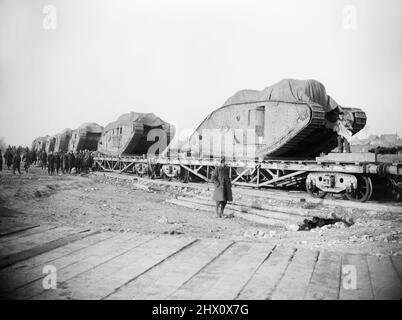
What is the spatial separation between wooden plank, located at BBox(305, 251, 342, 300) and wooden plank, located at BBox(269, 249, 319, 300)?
0.04m

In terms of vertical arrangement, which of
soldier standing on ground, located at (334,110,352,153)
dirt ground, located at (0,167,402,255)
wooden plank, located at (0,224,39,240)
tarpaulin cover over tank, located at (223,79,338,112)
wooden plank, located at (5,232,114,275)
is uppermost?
tarpaulin cover over tank, located at (223,79,338,112)

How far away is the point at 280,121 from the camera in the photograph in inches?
498

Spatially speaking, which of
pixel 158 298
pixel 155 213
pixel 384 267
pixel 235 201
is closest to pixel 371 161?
pixel 235 201

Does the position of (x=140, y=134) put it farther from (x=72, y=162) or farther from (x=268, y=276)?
(x=268, y=276)

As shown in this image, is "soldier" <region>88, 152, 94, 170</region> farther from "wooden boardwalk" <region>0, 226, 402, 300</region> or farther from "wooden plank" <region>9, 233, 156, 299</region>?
"wooden plank" <region>9, 233, 156, 299</region>

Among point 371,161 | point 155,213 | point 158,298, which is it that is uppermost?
point 371,161

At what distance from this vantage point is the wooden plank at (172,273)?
252cm

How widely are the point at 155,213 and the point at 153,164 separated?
9.84m

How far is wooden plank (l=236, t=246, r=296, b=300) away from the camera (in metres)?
2.50

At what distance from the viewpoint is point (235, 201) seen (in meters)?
10.8

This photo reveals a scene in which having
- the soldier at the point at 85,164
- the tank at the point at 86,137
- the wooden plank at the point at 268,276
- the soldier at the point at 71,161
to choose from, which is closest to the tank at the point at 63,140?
the tank at the point at 86,137

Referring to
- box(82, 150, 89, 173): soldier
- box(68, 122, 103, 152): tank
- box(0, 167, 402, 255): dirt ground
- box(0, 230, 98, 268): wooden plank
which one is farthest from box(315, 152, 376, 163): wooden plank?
box(68, 122, 103, 152): tank

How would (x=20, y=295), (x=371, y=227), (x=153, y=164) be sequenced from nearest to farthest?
1. (x=20, y=295)
2. (x=371, y=227)
3. (x=153, y=164)
